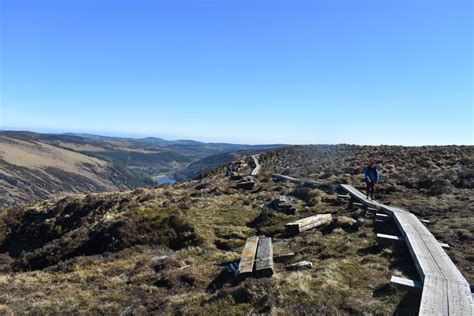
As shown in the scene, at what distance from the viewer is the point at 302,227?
47.2 feet

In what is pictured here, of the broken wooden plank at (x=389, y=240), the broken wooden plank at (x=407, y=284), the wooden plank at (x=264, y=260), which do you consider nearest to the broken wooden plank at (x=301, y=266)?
the wooden plank at (x=264, y=260)

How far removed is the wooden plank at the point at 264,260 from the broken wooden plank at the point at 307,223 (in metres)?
2.56

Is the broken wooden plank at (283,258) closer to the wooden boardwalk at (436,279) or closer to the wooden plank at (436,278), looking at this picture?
the wooden plank at (436,278)

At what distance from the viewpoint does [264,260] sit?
987 cm

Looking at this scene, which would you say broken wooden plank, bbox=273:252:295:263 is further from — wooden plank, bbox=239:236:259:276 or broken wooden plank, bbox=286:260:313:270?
broken wooden plank, bbox=286:260:313:270

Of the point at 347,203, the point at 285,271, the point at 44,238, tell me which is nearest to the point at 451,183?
the point at 347,203

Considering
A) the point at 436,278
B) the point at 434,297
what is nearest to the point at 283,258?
the point at 436,278

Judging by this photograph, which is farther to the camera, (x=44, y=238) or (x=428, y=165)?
(x=428, y=165)

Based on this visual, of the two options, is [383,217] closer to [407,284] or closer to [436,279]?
[436,279]

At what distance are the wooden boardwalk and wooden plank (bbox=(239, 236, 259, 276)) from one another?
4122 mm

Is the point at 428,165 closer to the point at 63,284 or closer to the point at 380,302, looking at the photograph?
the point at 380,302

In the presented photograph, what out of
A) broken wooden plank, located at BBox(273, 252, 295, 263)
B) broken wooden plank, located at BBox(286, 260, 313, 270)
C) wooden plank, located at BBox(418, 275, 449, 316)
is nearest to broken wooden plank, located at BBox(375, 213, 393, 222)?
broken wooden plank, located at BBox(273, 252, 295, 263)

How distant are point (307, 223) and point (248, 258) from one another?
5.06 m

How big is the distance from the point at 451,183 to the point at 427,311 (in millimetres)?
19793
